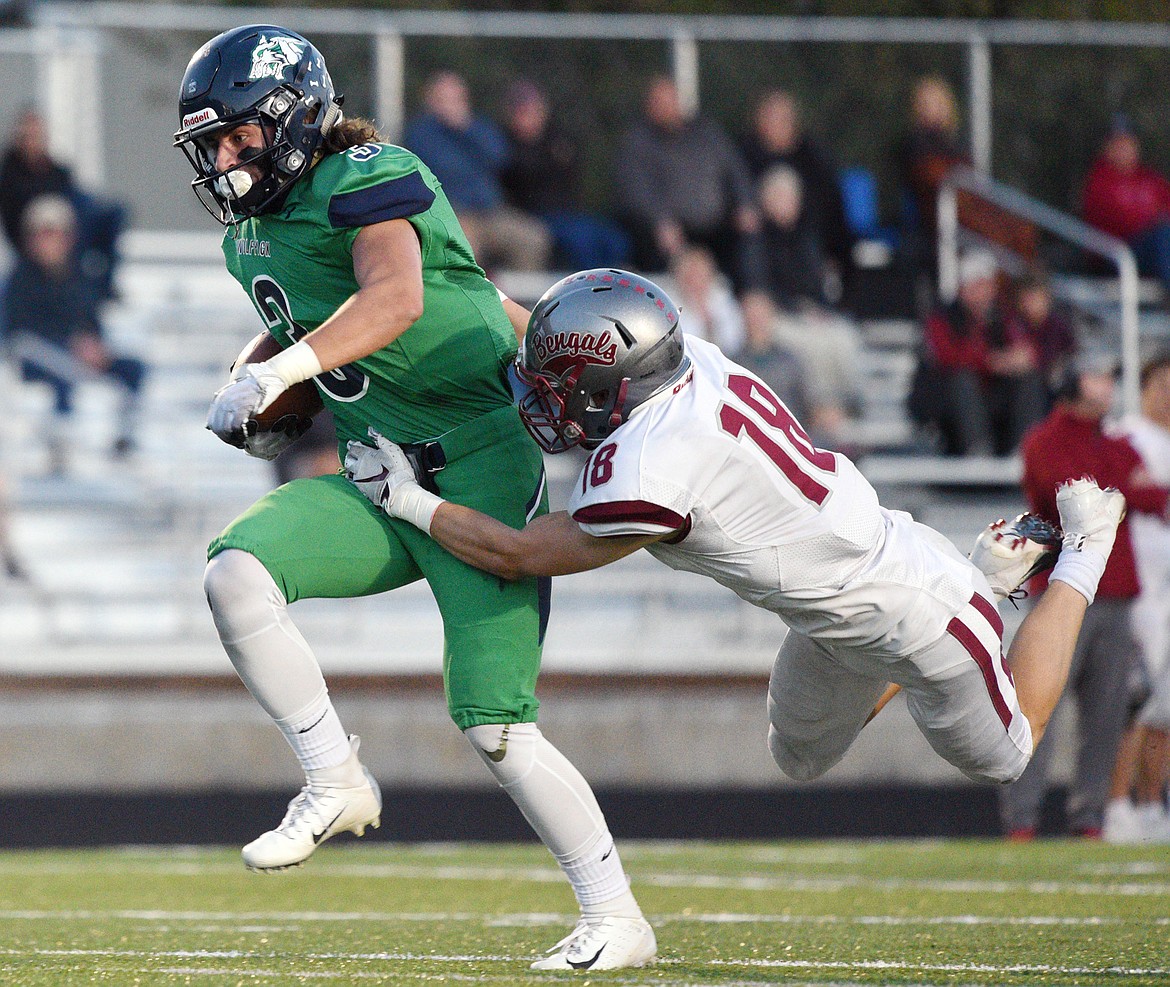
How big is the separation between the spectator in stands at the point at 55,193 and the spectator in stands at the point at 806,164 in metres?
3.63

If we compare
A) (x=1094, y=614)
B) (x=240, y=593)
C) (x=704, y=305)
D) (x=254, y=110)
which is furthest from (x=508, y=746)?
(x=704, y=305)

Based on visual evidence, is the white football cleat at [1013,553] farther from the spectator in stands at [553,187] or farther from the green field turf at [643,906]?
the spectator in stands at [553,187]

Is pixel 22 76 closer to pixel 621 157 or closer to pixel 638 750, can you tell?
pixel 621 157

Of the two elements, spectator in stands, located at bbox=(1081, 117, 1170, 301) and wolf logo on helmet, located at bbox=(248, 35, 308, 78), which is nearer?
wolf logo on helmet, located at bbox=(248, 35, 308, 78)

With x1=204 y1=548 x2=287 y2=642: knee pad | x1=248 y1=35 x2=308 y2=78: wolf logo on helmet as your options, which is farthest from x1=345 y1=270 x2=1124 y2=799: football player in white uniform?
x1=248 y1=35 x2=308 y2=78: wolf logo on helmet

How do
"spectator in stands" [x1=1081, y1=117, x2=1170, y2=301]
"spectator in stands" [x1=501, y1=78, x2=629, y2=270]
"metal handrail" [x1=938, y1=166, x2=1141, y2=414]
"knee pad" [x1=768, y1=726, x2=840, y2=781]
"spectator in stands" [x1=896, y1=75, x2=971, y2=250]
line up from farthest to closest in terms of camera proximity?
"spectator in stands" [x1=1081, y1=117, x2=1170, y2=301]
"spectator in stands" [x1=896, y1=75, x2=971, y2=250]
"metal handrail" [x1=938, y1=166, x2=1141, y2=414]
"spectator in stands" [x1=501, y1=78, x2=629, y2=270]
"knee pad" [x1=768, y1=726, x2=840, y2=781]

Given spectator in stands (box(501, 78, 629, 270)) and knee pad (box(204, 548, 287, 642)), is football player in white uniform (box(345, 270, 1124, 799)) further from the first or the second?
spectator in stands (box(501, 78, 629, 270))

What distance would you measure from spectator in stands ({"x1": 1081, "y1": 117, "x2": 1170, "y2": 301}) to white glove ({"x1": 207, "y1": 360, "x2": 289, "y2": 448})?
8914 millimetres

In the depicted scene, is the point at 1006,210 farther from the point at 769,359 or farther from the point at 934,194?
the point at 769,359

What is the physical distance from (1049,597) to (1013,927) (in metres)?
0.85

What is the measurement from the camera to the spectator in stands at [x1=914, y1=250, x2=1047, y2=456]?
9.93 metres

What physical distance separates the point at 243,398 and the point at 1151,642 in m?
5.29

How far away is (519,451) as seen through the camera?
12.7 ft

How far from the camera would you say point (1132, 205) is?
11375mm
